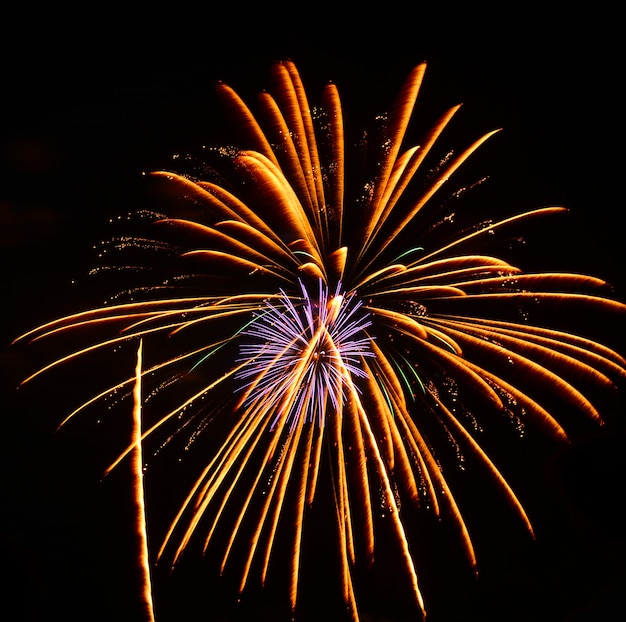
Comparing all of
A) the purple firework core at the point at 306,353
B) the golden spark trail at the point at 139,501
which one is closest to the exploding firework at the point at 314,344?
the purple firework core at the point at 306,353

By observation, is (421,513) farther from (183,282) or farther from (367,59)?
(367,59)

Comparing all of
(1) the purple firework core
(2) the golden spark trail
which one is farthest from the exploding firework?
(2) the golden spark trail

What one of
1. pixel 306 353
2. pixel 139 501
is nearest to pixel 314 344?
pixel 306 353

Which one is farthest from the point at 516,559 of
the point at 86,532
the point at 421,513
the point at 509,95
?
the point at 509,95

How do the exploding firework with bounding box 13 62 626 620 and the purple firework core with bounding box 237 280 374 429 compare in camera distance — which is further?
the exploding firework with bounding box 13 62 626 620

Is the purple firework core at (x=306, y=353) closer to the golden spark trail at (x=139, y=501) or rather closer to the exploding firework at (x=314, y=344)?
the exploding firework at (x=314, y=344)

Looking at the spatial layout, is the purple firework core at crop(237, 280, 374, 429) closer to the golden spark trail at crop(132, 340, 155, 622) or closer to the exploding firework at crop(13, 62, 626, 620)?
the exploding firework at crop(13, 62, 626, 620)

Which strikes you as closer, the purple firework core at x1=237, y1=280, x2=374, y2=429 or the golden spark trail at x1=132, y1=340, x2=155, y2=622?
the purple firework core at x1=237, y1=280, x2=374, y2=429

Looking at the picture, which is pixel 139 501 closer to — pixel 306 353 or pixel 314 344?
pixel 306 353
